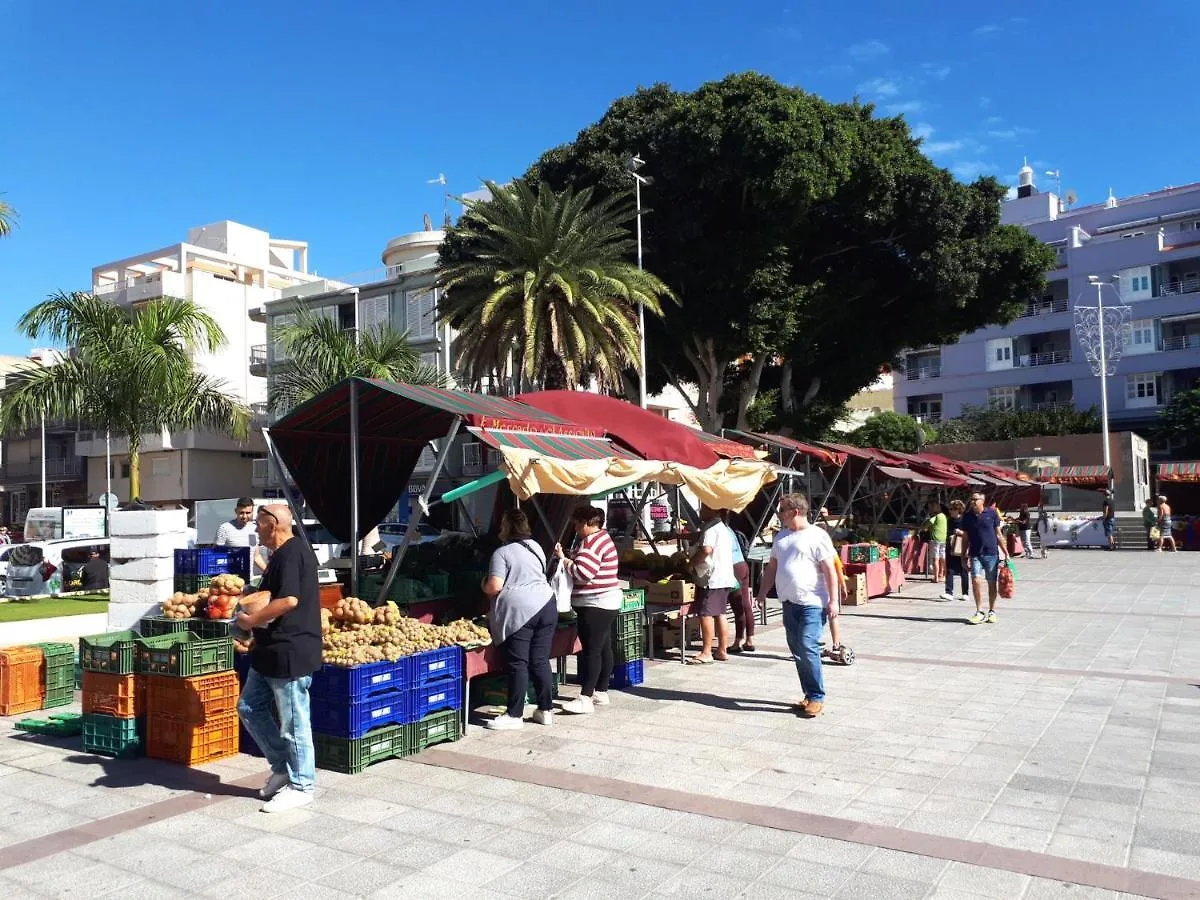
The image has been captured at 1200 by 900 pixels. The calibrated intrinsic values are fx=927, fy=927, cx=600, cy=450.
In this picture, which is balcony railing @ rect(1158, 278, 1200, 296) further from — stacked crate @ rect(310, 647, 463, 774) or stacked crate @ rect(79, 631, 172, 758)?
stacked crate @ rect(79, 631, 172, 758)

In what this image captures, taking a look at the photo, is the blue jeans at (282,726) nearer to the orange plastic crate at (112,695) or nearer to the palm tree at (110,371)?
the orange plastic crate at (112,695)

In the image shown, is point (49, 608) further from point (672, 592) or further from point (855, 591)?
point (855, 591)

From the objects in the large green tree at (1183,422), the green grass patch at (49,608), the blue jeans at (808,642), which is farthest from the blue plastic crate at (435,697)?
the large green tree at (1183,422)

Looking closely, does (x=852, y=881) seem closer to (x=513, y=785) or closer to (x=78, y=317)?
(x=513, y=785)

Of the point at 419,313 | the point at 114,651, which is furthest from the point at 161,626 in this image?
the point at 419,313

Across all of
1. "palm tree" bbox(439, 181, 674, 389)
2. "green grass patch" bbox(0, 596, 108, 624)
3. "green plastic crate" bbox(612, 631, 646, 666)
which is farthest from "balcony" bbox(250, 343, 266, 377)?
"green plastic crate" bbox(612, 631, 646, 666)

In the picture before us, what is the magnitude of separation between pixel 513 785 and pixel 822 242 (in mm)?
26471

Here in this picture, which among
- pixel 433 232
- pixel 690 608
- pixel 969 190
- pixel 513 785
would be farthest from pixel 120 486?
pixel 513 785

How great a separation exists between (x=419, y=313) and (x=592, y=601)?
125 feet

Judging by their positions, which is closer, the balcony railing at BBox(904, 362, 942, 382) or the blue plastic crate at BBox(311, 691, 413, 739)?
the blue plastic crate at BBox(311, 691, 413, 739)

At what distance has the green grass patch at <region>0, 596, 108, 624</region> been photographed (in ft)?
46.9

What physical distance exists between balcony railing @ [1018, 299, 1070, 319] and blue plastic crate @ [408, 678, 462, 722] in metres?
62.4

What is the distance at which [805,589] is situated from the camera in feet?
25.1

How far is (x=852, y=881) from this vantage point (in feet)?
14.3
